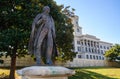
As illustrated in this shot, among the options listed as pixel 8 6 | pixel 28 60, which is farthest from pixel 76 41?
pixel 8 6

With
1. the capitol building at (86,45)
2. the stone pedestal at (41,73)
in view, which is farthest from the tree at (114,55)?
the stone pedestal at (41,73)

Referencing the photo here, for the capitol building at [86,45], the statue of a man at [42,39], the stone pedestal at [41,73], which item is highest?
the capitol building at [86,45]

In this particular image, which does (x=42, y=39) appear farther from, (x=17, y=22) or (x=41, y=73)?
(x=17, y=22)

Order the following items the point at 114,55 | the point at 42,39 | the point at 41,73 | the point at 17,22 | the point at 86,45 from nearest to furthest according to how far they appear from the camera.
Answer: the point at 41,73 → the point at 42,39 → the point at 17,22 → the point at 114,55 → the point at 86,45

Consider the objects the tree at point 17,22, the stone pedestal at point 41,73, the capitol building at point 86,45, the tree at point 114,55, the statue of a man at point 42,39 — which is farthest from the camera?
the capitol building at point 86,45

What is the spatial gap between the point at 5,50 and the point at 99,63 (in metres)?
39.9

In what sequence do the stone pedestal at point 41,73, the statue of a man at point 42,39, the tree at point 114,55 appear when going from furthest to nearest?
the tree at point 114,55 < the statue of a man at point 42,39 < the stone pedestal at point 41,73

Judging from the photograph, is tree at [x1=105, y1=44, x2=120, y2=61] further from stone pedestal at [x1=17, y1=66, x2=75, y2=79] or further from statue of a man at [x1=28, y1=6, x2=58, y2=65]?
stone pedestal at [x1=17, y1=66, x2=75, y2=79]

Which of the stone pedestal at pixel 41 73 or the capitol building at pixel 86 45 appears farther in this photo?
the capitol building at pixel 86 45

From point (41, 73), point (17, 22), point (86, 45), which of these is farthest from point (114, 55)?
point (41, 73)

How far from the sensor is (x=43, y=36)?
598cm

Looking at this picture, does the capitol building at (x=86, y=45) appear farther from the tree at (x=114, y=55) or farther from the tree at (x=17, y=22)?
the tree at (x=17, y=22)

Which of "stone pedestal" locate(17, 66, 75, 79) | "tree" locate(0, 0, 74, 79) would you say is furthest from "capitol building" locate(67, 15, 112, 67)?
"stone pedestal" locate(17, 66, 75, 79)

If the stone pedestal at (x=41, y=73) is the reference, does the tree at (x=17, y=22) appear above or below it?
above
